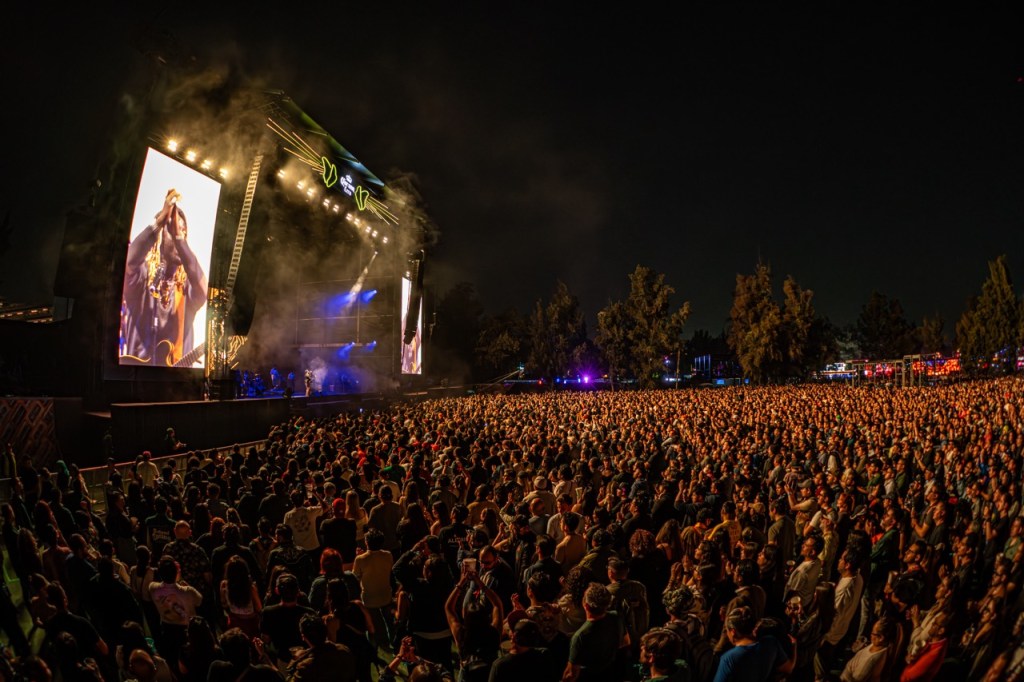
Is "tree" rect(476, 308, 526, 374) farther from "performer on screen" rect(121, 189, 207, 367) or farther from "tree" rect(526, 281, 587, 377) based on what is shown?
"performer on screen" rect(121, 189, 207, 367)

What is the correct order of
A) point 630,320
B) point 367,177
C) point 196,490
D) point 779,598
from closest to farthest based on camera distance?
point 779,598 → point 196,490 → point 367,177 → point 630,320

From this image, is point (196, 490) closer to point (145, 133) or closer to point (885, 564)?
point (885, 564)

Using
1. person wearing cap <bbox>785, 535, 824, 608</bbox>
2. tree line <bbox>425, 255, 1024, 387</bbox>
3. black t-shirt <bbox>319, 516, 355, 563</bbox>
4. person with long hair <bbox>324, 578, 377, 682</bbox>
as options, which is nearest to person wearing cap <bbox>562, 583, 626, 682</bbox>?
person with long hair <bbox>324, 578, 377, 682</bbox>

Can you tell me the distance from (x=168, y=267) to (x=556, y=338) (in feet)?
123

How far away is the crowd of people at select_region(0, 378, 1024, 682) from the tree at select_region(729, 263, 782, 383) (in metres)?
38.5

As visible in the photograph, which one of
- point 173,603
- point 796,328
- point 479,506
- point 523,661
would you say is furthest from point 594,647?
point 796,328

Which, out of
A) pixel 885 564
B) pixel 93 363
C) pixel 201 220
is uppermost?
pixel 201 220

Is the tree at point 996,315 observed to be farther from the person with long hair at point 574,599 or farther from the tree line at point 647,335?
the person with long hair at point 574,599

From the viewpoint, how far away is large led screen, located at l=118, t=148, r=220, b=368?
15062 millimetres

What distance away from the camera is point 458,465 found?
29.7ft

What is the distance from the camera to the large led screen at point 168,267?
49.4ft

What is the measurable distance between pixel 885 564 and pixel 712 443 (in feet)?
21.2

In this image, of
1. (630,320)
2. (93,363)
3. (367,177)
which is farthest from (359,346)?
(630,320)

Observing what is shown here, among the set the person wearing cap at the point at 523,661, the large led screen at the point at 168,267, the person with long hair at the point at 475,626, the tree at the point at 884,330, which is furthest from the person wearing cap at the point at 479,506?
the tree at the point at 884,330
